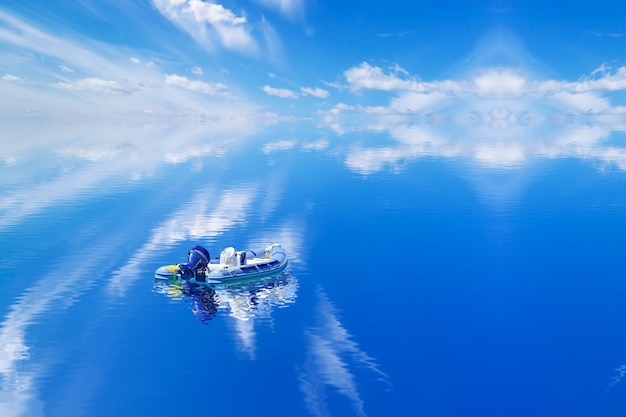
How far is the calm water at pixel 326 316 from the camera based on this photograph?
42219 mm

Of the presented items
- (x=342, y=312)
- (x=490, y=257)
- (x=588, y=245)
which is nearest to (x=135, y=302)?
(x=342, y=312)

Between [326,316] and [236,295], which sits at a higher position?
[326,316]

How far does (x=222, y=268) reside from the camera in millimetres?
69875

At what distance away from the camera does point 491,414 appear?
3928cm

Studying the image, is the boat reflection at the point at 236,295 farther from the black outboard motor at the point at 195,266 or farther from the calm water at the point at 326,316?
the black outboard motor at the point at 195,266

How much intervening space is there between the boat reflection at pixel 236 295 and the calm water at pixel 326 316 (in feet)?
1.11

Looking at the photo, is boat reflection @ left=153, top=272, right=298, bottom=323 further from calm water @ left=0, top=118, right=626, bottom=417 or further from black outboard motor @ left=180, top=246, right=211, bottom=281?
black outboard motor @ left=180, top=246, right=211, bottom=281

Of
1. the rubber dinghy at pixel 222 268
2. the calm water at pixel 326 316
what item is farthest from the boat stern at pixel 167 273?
the calm water at pixel 326 316

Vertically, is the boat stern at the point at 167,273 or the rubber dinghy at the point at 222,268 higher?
the rubber dinghy at the point at 222,268

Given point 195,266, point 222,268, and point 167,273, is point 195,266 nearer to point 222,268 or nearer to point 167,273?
point 222,268

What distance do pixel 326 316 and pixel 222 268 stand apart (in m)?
20.2

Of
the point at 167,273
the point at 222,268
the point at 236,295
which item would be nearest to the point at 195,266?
the point at 222,268

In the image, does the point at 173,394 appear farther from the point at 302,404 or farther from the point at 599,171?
the point at 599,171

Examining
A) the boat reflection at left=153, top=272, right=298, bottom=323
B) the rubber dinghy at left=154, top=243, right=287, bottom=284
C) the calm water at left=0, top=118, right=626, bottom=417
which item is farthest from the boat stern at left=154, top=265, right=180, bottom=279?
the calm water at left=0, top=118, right=626, bottom=417
